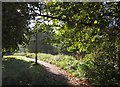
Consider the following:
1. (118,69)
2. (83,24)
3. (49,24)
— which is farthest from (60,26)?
(118,69)

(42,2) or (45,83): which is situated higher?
(42,2)

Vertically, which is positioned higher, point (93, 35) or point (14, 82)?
point (93, 35)

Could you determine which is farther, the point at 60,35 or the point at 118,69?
the point at 118,69

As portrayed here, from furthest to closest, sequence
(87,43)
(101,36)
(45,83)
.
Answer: (45,83) → (87,43) → (101,36)

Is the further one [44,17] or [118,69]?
[118,69]

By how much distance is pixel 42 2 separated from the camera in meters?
9.68

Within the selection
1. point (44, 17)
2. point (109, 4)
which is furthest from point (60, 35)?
point (109, 4)

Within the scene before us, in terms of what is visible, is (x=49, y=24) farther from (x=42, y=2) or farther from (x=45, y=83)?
(x=45, y=83)

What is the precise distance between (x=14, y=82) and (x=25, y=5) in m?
5.17

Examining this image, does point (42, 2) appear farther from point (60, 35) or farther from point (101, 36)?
point (101, 36)

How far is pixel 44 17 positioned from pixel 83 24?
73.1 inches

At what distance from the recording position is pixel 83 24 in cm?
982

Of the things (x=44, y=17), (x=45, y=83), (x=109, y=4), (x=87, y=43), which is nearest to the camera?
(x=109, y=4)

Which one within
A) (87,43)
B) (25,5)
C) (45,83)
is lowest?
(45,83)
